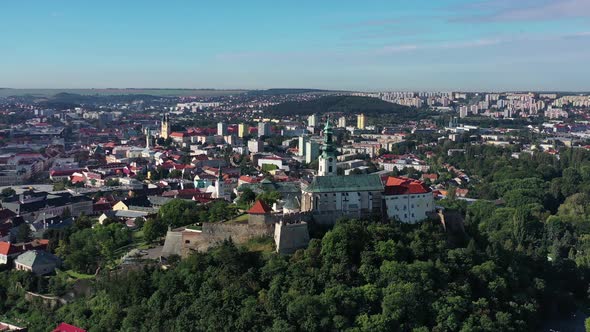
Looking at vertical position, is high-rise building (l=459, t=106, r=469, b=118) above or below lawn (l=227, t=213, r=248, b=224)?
below

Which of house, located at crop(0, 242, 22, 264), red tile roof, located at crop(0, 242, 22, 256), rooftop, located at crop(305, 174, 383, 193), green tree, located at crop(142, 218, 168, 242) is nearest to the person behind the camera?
rooftop, located at crop(305, 174, 383, 193)

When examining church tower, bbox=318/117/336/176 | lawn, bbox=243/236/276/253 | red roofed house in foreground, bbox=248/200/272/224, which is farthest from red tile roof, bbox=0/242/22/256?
church tower, bbox=318/117/336/176

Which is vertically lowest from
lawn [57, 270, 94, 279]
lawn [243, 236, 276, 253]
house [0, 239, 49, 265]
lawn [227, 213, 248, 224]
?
lawn [57, 270, 94, 279]

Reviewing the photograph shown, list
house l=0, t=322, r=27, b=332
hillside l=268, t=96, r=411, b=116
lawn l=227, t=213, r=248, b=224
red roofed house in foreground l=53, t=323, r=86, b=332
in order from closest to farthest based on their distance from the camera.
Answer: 1. red roofed house in foreground l=53, t=323, r=86, b=332
2. house l=0, t=322, r=27, b=332
3. lawn l=227, t=213, r=248, b=224
4. hillside l=268, t=96, r=411, b=116

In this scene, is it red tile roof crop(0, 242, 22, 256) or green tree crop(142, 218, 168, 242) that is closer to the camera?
green tree crop(142, 218, 168, 242)

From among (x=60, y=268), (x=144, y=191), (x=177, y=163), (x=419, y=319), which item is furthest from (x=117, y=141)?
(x=419, y=319)

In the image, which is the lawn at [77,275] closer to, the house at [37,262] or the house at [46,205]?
the house at [37,262]

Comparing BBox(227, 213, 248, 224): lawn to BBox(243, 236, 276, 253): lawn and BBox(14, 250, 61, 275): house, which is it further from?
BBox(14, 250, 61, 275): house
